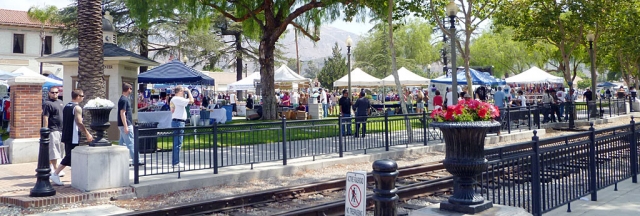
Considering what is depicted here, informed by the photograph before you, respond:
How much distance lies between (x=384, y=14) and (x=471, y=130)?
1827cm

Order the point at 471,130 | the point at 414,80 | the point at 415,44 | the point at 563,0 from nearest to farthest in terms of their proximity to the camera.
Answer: the point at 471,130 < the point at 563,0 < the point at 414,80 < the point at 415,44

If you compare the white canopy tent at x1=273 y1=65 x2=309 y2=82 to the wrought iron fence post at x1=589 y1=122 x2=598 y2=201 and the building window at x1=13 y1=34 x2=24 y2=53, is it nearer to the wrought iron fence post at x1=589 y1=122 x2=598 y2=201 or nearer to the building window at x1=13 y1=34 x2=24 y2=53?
the wrought iron fence post at x1=589 y1=122 x2=598 y2=201

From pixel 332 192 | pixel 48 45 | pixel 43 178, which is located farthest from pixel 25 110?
pixel 48 45

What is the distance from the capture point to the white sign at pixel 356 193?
4008mm

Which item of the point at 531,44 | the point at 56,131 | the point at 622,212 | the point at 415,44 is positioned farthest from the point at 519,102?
the point at 415,44

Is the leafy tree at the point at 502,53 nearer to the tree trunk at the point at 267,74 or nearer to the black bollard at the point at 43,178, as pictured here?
the tree trunk at the point at 267,74

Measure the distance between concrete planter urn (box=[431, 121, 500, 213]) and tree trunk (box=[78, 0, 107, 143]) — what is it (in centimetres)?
1042

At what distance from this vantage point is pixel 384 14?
22.4m

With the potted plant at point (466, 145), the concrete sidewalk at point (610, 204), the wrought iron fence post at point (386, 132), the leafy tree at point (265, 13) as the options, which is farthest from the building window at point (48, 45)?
the potted plant at point (466, 145)

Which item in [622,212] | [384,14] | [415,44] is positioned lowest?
[622,212]

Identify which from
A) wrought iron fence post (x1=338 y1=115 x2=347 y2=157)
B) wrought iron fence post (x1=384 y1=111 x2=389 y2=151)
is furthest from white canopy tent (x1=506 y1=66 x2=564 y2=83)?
wrought iron fence post (x1=338 y1=115 x2=347 y2=157)

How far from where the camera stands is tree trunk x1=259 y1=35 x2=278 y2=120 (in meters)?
26.3

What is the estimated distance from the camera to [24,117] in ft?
42.9

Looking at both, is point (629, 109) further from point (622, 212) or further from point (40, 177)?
point (40, 177)
